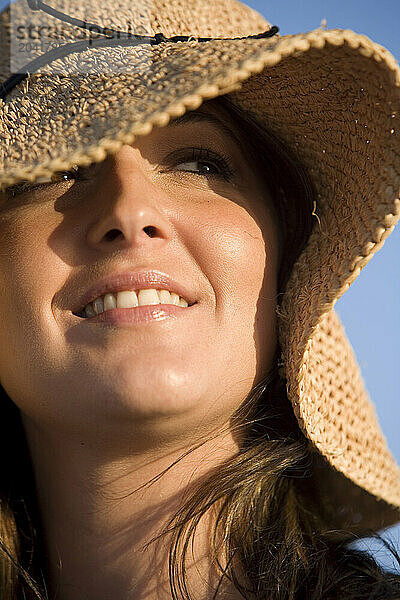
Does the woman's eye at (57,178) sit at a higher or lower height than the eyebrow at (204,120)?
lower

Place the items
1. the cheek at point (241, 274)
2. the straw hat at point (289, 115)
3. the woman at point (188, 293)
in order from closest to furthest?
1. the straw hat at point (289, 115)
2. the woman at point (188, 293)
3. the cheek at point (241, 274)

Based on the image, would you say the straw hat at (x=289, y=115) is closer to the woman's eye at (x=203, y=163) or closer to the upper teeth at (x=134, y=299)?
the woman's eye at (x=203, y=163)

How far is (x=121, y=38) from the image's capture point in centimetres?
123

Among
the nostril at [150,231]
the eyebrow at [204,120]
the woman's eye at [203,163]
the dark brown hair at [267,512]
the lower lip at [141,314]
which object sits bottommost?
the dark brown hair at [267,512]

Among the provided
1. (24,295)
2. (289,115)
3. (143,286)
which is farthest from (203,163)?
(24,295)

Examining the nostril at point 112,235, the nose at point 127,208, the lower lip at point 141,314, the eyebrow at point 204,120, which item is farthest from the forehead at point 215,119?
the lower lip at point 141,314

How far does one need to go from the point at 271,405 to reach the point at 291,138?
55 centimetres

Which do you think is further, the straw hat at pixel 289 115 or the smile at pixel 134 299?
the smile at pixel 134 299

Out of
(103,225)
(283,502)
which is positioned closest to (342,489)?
(283,502)

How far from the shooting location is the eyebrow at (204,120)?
4.48 ft

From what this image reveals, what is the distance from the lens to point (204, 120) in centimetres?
140

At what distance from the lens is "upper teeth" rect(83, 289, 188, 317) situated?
1273 mm

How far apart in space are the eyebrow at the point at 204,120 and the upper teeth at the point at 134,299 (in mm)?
325

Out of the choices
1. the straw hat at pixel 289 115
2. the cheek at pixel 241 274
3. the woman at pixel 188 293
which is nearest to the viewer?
the straw hat at pixel 289 115
